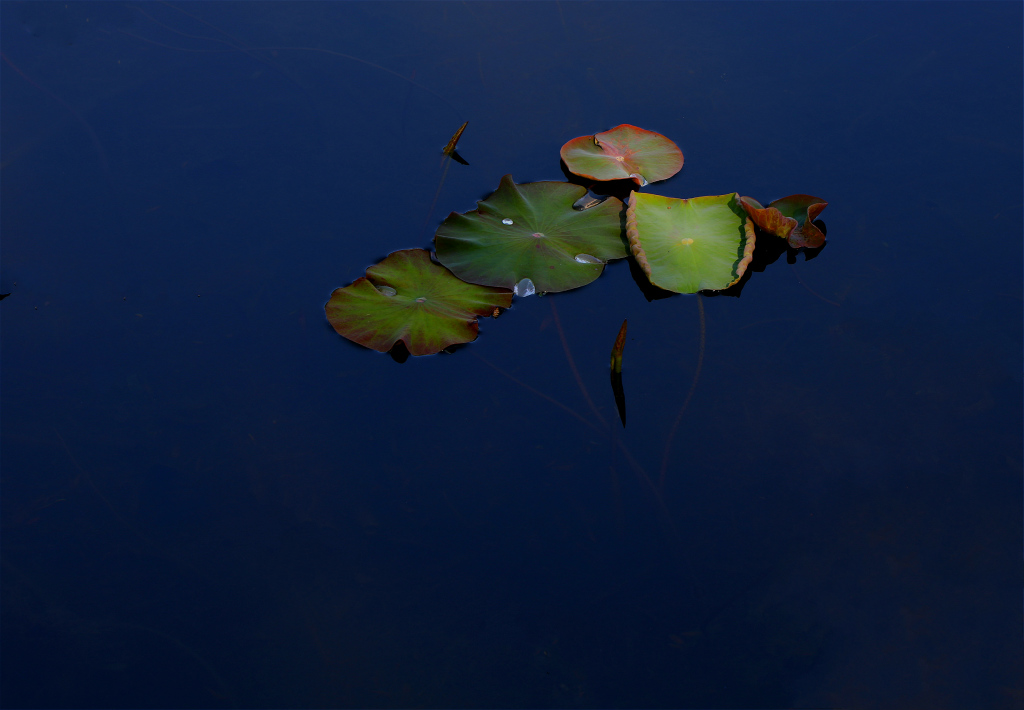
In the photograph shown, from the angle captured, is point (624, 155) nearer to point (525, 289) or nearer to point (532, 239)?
point (532, 239)

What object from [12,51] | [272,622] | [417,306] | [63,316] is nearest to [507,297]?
[417,306]

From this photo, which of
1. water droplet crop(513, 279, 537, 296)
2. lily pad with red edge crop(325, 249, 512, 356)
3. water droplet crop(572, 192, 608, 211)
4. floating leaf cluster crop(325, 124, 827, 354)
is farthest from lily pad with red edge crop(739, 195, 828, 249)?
lily pad with red edge crop(325, 249, 512, 356)

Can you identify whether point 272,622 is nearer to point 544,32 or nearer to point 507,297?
point 507,297

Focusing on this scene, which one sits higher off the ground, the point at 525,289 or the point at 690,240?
the point at 690,240

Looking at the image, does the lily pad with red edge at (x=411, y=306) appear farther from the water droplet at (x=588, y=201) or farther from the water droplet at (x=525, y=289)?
the water droplet at (x=588, y=201)

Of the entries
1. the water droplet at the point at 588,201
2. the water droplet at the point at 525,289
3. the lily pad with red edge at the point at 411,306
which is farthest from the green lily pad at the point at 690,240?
the lily pad with red edge at the point at 411,306

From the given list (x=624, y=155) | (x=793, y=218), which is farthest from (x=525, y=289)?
(x=793, y=218)

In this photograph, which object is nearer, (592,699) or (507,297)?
(592,699)
